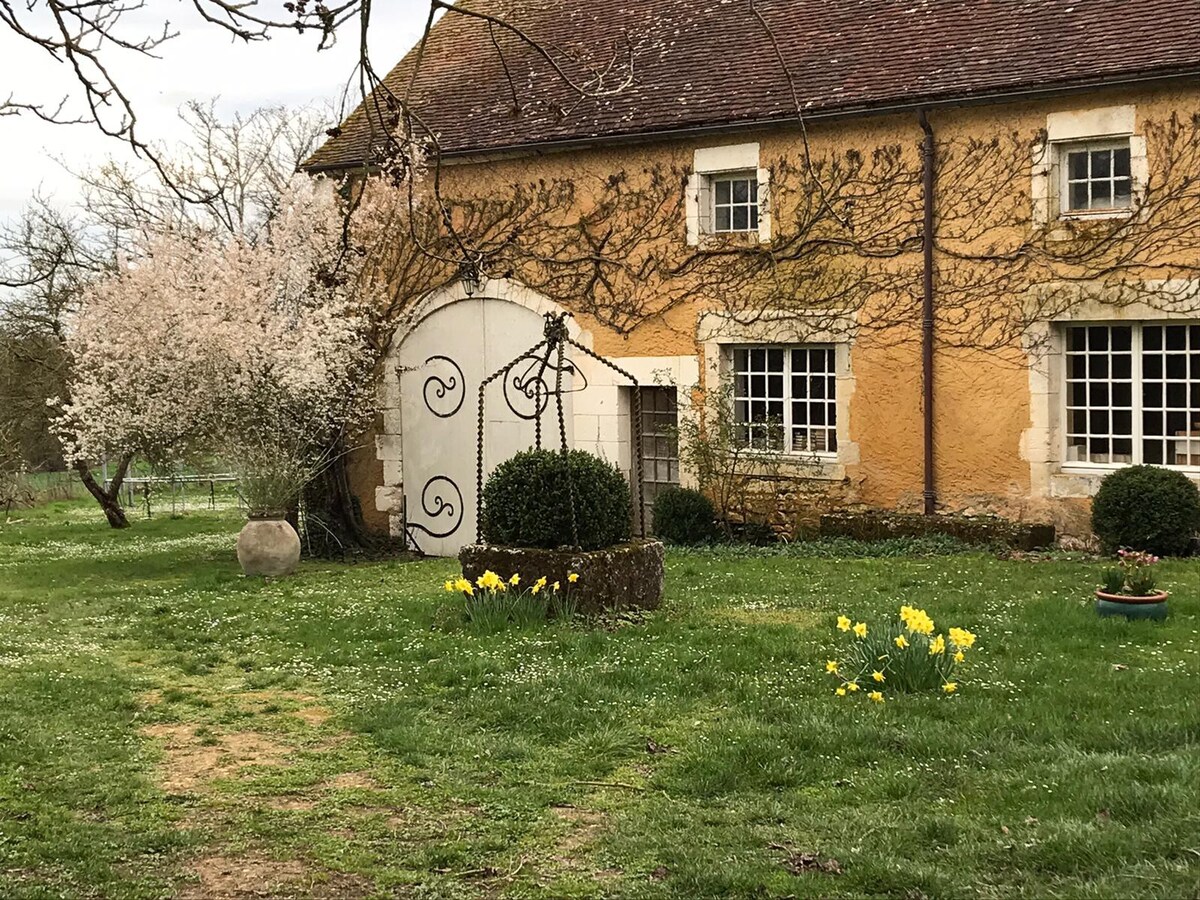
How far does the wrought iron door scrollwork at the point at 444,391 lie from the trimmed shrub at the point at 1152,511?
8.64 meters

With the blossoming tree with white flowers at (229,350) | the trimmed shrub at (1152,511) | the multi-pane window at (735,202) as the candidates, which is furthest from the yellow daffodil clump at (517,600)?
the multi-pane window at (735,202)

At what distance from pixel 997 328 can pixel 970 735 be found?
8.33 m

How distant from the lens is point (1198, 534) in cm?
1284

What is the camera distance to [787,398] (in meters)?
15.7

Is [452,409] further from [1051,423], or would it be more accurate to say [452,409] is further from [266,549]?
[1051,423]

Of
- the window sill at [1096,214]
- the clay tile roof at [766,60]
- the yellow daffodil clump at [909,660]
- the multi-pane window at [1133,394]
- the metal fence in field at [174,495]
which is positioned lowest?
the yellow daffodil clump at [909,660]

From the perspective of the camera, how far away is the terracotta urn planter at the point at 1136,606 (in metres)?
9.34

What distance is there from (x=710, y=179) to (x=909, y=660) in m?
9.65

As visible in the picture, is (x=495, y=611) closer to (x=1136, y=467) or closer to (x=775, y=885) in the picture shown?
(x=775, y=885)

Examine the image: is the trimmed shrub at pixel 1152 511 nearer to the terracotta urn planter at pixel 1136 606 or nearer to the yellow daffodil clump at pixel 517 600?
the terracotta urn planter at pixel 1136 606

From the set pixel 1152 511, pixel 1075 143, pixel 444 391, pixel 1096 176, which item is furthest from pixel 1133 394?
pixel 444 391

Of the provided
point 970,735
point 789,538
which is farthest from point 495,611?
point 789,538

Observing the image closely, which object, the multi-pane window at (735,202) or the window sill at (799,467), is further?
the multi-pane window at (735,202)

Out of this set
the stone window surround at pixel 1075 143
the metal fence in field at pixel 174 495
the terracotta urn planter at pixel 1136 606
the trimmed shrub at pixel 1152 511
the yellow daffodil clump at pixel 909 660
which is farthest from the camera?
the metal fence in field at pixel 174 495
